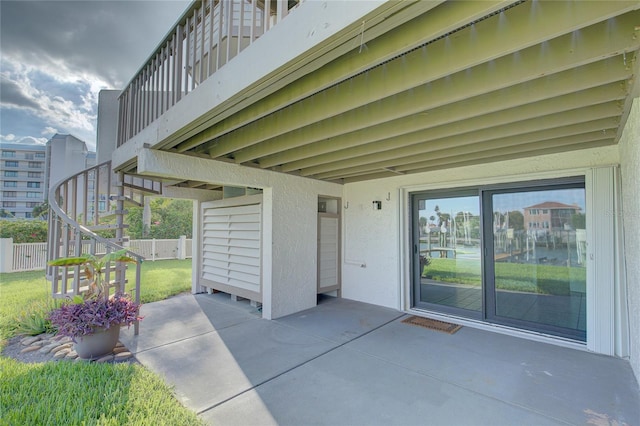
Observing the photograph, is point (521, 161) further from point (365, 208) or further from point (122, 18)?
point (122, 18)

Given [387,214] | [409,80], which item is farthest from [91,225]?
[409,80]

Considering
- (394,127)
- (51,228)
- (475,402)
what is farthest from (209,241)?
(475,402)

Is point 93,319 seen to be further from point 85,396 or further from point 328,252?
point 328,252

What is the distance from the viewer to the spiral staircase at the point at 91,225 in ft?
14.0

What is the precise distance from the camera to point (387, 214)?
606 centimetres

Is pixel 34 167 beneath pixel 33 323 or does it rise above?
above

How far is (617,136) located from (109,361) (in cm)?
672

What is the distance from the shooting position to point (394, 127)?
337 centimetres

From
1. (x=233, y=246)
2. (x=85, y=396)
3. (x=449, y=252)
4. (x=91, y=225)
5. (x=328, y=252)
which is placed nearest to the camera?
Result: (x=85, y=396)

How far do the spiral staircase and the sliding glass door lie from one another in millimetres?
5089

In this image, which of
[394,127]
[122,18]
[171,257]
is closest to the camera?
[394,127]

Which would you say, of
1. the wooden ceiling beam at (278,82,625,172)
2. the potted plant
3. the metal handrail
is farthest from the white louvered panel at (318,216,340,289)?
the potted plant

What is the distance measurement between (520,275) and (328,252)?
362 centimetres

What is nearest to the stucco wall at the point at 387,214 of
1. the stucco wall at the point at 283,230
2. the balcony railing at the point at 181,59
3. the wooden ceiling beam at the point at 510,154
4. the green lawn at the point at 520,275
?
the wooden ceiling beam at the point at 510,154
